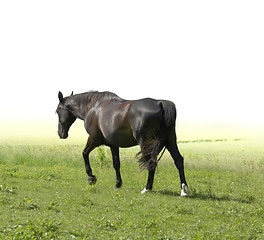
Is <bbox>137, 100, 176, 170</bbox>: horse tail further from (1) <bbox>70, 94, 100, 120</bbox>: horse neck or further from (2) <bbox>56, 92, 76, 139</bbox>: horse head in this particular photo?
(2) <bbox>56, 92, 76, 139</bbox>: horse head

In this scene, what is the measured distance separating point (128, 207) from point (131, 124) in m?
2.71

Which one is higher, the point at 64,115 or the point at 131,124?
the point at 64,115

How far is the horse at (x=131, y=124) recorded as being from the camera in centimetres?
1170

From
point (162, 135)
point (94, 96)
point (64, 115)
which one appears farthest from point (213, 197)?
point (64, 115)

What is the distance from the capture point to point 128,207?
1054 cm

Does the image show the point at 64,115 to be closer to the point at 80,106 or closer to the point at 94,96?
the point at 80,106

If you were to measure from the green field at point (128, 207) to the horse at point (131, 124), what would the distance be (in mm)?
1119

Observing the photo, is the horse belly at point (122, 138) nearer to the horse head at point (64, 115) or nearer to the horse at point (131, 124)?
the horse at point (131, 124)

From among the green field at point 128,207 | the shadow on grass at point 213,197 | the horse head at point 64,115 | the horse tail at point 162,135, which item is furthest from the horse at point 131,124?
the green field at point 128,207

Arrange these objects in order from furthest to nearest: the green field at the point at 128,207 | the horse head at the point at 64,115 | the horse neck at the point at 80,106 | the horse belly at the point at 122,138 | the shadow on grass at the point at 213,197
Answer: the horse head at the point at 64,115 → the horse neck at the point at 80,106 → the horse belly at the point at 122,138 → the shadow on grass at the point at 213,197 → the green field at the point at 128,207

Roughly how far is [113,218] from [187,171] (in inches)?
400

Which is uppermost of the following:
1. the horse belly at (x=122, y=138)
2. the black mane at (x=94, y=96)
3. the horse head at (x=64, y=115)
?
the black mane at (x=94, y=96)

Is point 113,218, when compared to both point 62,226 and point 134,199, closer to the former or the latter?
point 62,226

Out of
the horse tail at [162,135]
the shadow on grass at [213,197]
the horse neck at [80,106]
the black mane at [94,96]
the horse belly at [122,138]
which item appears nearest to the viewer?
the horse tail at [162,135]
